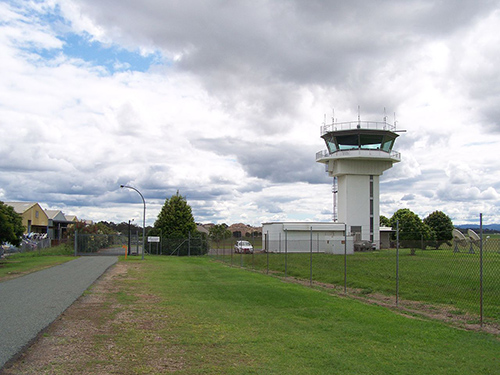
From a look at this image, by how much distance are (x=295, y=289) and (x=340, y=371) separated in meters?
10.5

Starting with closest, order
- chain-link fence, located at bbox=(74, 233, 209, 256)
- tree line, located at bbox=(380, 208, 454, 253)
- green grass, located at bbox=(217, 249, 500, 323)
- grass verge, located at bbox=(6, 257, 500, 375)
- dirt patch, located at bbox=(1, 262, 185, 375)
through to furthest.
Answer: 1. dirt patch, located at bbox=(1, 262, 185, 375)
2. grass verge, located at bbox=(6, 257, 500, 375)
3. green grass, located at bbox=(217, 249, 500, 323)
4. chain-link fence, located at bbox=(74, 233, 209, 256)
5. tree line, located at bbox=(380, 208, 454, 253)

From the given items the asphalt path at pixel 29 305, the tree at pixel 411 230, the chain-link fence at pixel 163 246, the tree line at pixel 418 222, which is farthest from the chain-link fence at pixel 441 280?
the chain-link fence at pixel 163 246

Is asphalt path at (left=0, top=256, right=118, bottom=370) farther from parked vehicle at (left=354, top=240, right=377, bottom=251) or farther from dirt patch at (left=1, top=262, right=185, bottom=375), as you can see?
parked vehicle at (left=354, top=240, right=377, bottom=251)

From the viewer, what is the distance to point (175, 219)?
5412 cm

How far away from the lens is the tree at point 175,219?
53625mm

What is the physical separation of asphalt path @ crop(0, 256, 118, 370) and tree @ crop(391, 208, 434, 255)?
8.95 m

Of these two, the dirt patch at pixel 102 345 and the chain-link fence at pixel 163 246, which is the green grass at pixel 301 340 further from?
the chain-link fence at pixel 163 246

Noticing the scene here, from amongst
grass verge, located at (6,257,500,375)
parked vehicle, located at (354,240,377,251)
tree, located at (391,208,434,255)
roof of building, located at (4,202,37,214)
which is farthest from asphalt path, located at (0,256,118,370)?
roof of building, located at (4,202,37,214)

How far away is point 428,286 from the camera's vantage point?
674 inches

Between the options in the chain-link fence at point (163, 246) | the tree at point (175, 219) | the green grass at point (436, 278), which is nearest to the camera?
the green grass at point (436, 278)

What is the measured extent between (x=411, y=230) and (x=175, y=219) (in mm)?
26777

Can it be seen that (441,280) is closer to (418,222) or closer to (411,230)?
(411,230)

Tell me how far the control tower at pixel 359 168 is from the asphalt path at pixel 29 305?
139 ft

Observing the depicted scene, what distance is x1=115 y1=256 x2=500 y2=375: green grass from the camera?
23.1 feet
